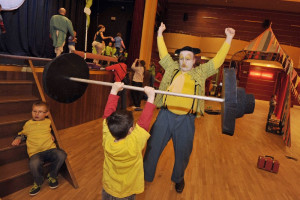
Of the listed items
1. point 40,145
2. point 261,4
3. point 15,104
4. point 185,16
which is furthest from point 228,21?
point 40,145

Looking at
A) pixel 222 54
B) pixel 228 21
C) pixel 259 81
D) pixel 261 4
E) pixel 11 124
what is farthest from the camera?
pixel 259 81

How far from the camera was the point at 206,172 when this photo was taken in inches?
110

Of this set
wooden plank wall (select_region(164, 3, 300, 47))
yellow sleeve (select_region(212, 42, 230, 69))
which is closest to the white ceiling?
wooden plank wall (select_region(164, 3, 300, 47))

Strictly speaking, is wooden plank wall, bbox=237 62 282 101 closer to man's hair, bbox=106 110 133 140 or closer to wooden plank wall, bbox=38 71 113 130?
wooden plank wall, bbox=38 71 113 130

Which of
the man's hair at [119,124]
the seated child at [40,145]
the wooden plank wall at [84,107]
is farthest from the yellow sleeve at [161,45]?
the wooden plank wall at [84,107]

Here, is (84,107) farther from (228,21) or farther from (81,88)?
(228,21)

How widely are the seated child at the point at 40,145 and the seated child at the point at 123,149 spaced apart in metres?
0.92

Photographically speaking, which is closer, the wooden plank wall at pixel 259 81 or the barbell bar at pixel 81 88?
the barbell bar at pixel 81 88

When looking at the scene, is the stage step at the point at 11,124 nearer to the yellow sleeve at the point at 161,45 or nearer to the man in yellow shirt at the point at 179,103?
the man in yellow shirt at the point at 179,103

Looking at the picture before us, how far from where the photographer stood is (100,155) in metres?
2.94

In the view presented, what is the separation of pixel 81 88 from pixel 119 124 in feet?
2.64

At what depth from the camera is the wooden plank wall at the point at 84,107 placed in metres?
3.47

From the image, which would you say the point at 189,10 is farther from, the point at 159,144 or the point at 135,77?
the point at 159,144

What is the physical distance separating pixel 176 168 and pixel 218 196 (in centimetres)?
58
